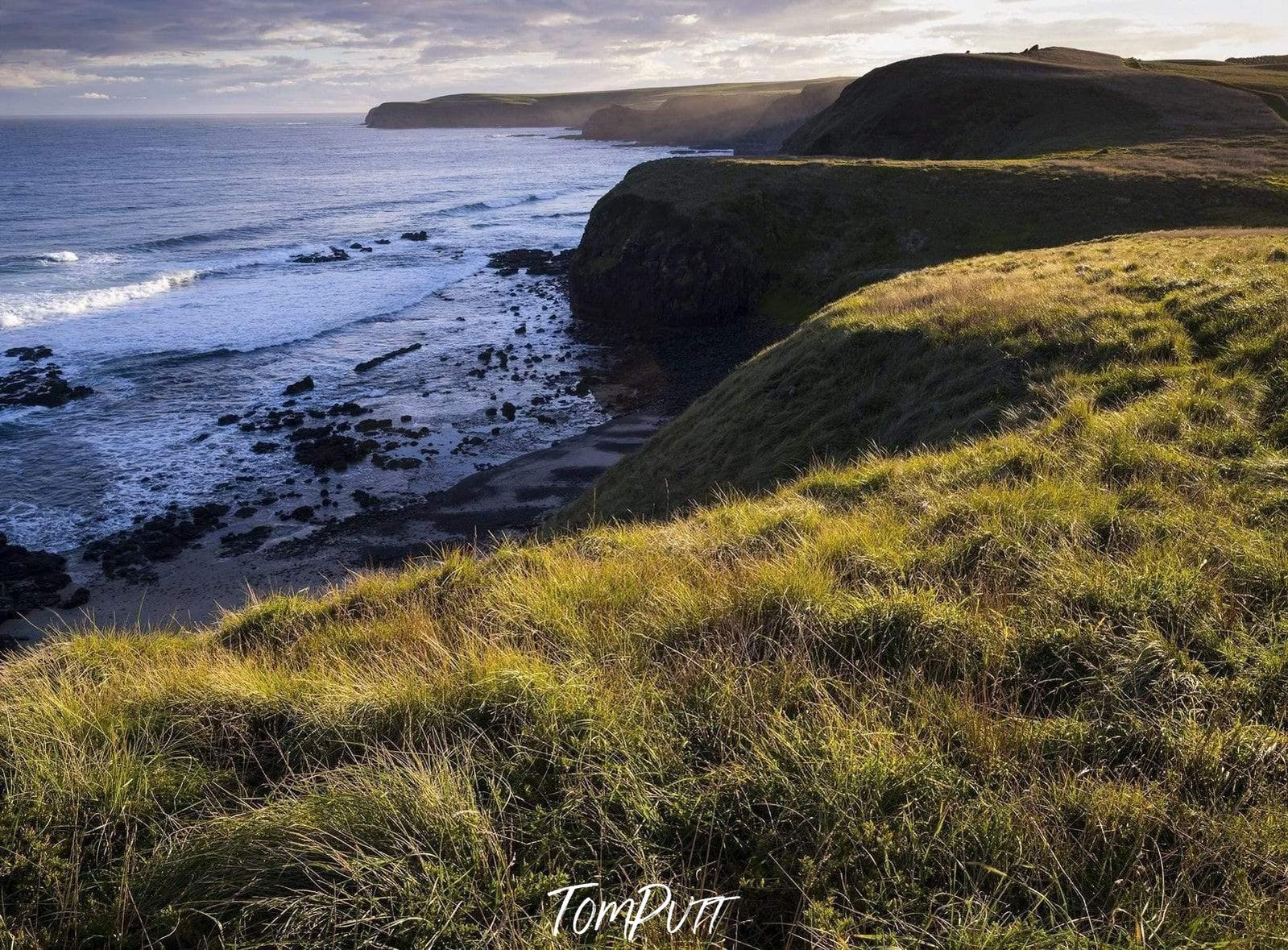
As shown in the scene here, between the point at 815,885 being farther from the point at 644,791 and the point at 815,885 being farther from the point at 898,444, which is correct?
the point at 898,444

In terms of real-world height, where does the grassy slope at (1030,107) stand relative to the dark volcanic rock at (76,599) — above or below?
above

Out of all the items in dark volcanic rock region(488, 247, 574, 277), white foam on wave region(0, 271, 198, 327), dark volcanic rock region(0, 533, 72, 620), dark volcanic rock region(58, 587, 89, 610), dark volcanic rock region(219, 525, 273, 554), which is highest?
dark volcanic rock region(488, 247, 574, 277)

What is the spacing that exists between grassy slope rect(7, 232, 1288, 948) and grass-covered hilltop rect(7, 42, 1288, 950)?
0.02 metres

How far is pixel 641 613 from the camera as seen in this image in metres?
4.99

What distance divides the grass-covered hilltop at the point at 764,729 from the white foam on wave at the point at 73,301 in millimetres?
55837

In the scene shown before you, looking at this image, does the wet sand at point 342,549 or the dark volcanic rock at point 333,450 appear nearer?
the wet sand at point 342,549

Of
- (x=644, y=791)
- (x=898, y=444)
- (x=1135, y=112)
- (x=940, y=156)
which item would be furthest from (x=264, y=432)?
(x=1135, y=112)

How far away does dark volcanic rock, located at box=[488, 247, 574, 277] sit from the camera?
62406 mm

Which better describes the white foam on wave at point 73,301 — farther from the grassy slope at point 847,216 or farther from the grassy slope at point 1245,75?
the grassy slope at point 1245,75

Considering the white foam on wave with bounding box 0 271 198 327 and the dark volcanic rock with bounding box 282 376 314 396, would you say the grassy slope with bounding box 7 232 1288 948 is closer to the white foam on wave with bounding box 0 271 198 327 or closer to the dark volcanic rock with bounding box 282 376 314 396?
the dark volcanic rock with bounding box 282 376 314 396

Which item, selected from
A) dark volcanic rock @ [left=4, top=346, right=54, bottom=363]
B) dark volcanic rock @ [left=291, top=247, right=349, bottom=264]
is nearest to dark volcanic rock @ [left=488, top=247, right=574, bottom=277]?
dark volcanic rock @ [left=291, top=247, right=349, bottom=264]

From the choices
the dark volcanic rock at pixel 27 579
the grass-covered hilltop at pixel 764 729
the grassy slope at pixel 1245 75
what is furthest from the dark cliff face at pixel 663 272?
the grassy slope at pixel 1245 75

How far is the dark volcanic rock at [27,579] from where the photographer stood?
2080 centimetres

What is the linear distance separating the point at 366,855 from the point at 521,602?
2.84 m
